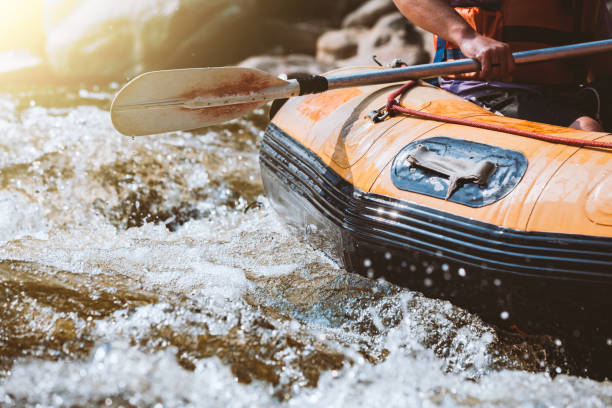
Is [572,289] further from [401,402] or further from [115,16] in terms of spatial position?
[115,16]

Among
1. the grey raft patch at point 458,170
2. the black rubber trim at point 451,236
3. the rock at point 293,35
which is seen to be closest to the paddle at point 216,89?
the black rubber trim at point 451,236

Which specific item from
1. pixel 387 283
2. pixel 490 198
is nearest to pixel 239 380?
pixel 387 283

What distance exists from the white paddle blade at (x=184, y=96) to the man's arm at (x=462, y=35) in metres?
0.58

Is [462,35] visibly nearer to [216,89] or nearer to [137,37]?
[216,89]

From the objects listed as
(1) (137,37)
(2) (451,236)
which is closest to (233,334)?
(2) (451,236)

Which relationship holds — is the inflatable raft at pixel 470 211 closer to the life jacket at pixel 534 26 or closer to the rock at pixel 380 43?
the life jacket at pixel 534 26

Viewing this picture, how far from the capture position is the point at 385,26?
6.56 metres

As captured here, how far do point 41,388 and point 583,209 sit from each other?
4.61 ft

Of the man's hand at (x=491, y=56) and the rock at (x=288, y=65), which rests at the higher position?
the man's hand at (x=491, y=56)

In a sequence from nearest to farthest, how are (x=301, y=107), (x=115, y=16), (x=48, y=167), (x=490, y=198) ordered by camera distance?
(x=490, y=198), (x=301, y=107), (x=48, y=167), (x=115, y=16)

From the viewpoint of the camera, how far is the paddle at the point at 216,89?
2.06 meters

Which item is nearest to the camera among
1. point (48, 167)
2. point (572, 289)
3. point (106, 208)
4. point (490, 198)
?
point (572, 289)

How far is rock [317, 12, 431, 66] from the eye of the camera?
6.21 metres

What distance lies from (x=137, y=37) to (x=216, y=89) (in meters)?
4.68
